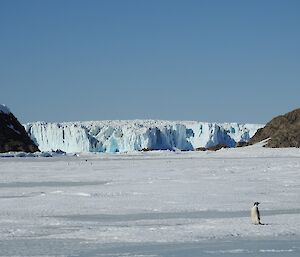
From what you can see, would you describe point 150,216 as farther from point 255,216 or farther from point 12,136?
point 12,136

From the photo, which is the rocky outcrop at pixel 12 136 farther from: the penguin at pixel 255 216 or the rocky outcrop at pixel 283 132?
the penguin at pixel 255 216

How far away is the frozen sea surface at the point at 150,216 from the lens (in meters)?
10.0

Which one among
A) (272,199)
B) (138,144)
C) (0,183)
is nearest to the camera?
(272,199)

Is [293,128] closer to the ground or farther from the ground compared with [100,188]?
farther from the ground

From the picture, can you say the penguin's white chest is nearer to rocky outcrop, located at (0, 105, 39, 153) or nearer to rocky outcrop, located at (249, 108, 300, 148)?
rocky outcrop, located at (249, 108, 300, 148)

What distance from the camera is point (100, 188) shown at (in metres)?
20.9

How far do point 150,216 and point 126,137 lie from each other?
7155cm

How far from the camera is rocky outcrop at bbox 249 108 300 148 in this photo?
219 feet

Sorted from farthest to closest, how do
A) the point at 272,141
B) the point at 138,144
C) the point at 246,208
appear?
the point at 138,144 → the point at 272,141 → the point at 246,208

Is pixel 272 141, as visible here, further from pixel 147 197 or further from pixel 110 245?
pixel 110 245

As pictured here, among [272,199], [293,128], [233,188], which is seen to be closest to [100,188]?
[233,188]

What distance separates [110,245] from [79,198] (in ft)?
24.8

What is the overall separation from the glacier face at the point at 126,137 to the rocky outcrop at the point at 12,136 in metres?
10.0

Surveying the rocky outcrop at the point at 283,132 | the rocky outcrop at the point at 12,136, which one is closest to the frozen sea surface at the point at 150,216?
the rocky outcrop at the point at 283,132
